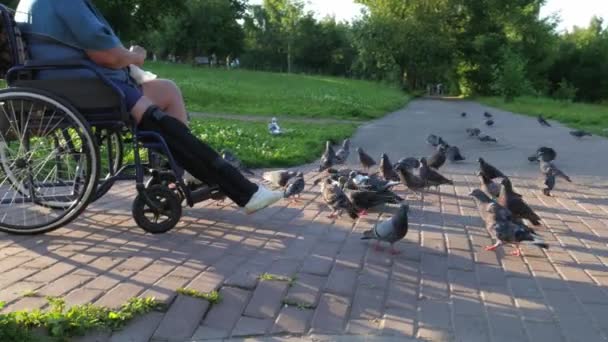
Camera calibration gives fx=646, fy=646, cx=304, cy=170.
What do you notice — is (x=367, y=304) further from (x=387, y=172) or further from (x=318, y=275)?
(x=387, y=172)

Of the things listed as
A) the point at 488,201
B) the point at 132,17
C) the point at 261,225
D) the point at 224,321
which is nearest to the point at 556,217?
the point at 488,201

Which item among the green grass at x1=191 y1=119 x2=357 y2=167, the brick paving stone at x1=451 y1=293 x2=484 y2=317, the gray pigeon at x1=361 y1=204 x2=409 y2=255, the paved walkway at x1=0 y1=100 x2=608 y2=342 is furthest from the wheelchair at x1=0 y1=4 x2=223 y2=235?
the green grass at x1=191 y1=119 x2=357 y2=167

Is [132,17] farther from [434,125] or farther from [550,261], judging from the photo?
[550,261]

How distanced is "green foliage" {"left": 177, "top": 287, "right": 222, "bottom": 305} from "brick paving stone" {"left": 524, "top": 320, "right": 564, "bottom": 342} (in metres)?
1.71

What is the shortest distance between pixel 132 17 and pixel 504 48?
3077 centimetres

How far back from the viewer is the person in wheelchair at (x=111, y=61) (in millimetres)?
4672

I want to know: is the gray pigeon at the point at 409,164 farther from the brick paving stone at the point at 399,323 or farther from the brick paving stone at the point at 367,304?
the brick paving stone at the point at 399,323

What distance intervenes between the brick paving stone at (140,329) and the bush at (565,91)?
50.6 metres

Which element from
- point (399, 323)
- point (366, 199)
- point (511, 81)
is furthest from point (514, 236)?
point (511, 81)

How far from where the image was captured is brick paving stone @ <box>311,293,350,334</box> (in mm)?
3398

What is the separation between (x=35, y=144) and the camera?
5.00 meters

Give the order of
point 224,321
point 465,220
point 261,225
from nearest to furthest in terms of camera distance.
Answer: point 224,321
point 261,225
point 465,220

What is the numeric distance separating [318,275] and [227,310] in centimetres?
83

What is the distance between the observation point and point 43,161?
4.93 meters
